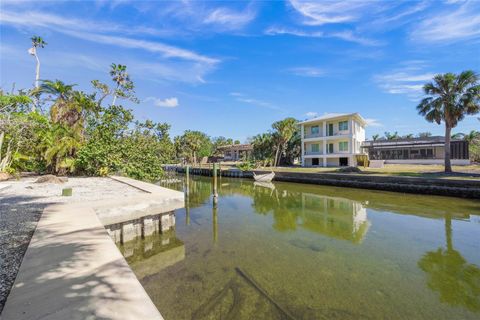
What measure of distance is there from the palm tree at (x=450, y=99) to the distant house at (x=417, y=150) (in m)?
13.9

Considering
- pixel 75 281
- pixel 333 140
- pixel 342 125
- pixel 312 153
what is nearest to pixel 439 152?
pixel 342 125

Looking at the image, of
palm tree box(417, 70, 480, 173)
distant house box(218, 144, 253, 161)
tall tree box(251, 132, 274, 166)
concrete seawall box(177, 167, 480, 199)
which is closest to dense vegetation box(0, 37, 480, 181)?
palm tree box(417, 70, 480, 173)

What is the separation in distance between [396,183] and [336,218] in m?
11.3

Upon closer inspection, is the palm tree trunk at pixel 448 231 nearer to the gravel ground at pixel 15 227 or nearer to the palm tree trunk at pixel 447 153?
the gravel ground at pixel 15 227

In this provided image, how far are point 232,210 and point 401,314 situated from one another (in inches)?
416

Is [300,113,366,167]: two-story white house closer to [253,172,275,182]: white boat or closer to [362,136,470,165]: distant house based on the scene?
[362,136,470,165]: distant house

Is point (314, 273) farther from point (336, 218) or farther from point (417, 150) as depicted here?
point (417, 150)

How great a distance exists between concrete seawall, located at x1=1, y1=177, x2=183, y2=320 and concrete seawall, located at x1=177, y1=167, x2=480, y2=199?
21977 millimetres

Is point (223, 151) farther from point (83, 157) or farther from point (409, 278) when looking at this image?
point (409, 278)

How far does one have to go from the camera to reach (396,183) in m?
19.8

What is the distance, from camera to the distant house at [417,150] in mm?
31750

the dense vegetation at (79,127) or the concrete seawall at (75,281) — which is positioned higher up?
the dense vegetation at (79,127)

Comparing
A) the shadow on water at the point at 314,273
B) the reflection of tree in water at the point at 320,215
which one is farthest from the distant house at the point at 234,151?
the shadow on water at the point at 314,273

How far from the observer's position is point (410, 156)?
36.6m
